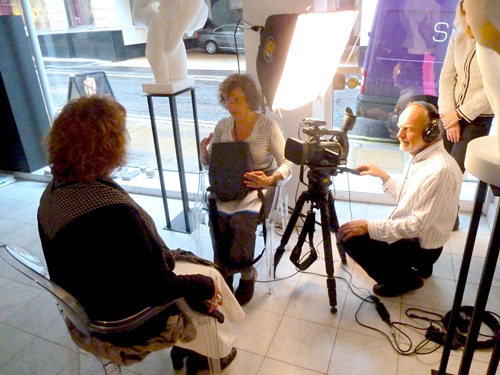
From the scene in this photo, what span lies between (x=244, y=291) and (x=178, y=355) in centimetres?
49

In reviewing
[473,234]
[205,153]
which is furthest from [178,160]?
[473,234]

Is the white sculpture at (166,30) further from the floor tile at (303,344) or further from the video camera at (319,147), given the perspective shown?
the floor tile at (303,344)

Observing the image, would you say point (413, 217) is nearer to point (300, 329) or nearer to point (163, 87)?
point (300, 329)

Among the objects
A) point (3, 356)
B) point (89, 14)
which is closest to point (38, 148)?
point (89, 14)

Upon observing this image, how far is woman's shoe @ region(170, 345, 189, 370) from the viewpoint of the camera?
1.50 metres

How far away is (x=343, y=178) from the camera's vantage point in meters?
2.93

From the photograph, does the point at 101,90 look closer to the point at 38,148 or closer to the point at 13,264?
Result: the point at 38,148

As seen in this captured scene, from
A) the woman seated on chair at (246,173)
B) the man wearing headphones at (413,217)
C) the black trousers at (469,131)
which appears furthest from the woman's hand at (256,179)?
the black trousers at (469,131)

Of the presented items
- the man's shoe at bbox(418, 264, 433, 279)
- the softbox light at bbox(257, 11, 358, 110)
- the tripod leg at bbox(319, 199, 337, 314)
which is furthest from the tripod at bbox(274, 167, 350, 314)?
the man's shoe at bbox(418, 264, 433, 279)

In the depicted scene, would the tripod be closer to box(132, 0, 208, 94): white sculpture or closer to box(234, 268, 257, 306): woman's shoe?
box(234, 268, 257, 306): woman's shoe

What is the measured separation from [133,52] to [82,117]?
2.19 meters

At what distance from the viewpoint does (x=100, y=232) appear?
0.97m

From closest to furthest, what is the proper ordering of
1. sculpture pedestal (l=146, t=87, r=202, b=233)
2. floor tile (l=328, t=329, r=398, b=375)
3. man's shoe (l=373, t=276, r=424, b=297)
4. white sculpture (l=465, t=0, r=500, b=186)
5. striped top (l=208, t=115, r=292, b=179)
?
white sculpture (l=465, t=0, r=500, b=186)
floor tile (l=328, t=329, r=398, b=375)
man's shoe (l=373, t=276, r=424, b=297)
striped top (l=208, t=115, r=292, b=179)
sculpture pedestal (l=146, t=87, r=202, b=233)

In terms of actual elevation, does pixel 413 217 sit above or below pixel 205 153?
below
